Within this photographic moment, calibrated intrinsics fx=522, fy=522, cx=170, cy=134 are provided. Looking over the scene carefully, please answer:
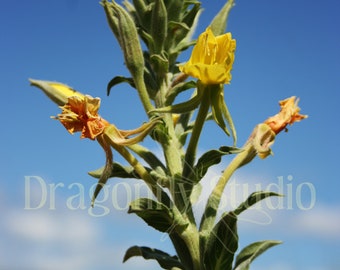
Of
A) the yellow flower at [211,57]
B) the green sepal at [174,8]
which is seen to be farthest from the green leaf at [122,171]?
the green sepal at [174,8]

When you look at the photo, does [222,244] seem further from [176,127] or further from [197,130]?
[176,127]

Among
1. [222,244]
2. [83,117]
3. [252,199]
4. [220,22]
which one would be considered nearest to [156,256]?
[222,244]

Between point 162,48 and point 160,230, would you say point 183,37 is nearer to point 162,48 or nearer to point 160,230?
point 162,48

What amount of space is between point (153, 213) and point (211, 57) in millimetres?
987

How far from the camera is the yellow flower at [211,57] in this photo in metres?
3.01

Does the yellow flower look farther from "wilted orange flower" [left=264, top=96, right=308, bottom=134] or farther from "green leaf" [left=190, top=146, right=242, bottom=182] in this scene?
"wilted orange flower" [left=264, top=96, right=308, bottom=134]

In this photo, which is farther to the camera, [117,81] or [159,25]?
[117,81]

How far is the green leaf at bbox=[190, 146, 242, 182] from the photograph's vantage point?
3.22 metres

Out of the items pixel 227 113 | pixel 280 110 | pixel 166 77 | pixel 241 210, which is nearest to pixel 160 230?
pixel 241 210

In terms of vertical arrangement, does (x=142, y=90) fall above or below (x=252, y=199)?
above

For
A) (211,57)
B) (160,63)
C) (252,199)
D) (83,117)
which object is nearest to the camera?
(211,57)

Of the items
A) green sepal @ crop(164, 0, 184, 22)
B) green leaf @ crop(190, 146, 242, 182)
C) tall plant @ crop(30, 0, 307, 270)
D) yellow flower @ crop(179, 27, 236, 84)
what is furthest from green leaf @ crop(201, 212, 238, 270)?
green sepal @ crop(164, 0, 184, 22)

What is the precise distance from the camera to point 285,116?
149 inches

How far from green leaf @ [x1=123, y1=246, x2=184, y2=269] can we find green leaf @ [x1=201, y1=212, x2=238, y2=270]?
0.90 ft
